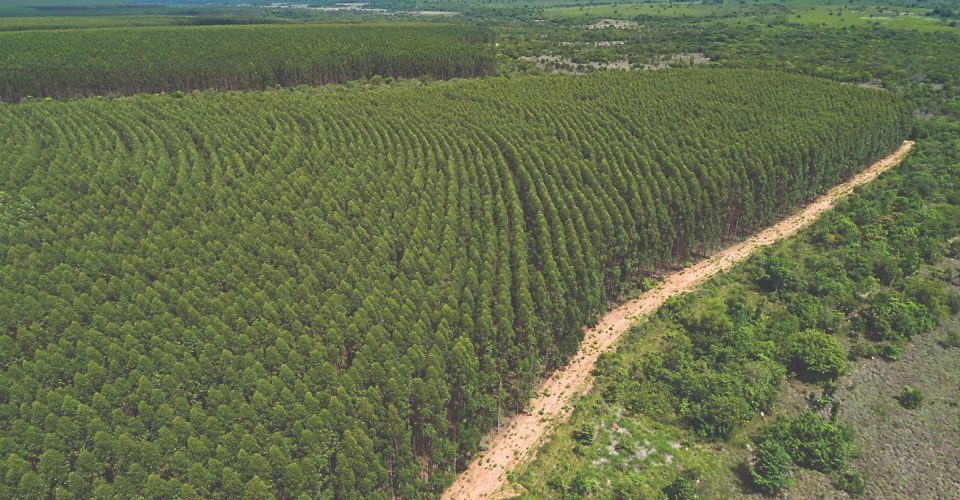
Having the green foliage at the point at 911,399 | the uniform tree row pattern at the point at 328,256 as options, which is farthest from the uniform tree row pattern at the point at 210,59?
the green foliage at the point at 911,399

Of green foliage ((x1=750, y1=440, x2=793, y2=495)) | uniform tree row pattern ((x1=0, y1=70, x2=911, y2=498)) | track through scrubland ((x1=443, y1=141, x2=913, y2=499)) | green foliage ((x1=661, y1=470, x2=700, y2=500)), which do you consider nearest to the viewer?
uniform tree row pattern ((x1=0, y1=70, x2=911, y2=498))

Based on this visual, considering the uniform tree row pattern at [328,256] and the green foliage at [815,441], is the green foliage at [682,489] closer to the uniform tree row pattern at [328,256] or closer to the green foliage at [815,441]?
the green foliage at [815,441]

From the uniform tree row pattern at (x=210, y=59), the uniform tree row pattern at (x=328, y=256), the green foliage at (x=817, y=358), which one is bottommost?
the green foliage at (x=817, y=358)

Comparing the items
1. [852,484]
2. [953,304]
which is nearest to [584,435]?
[852,484]

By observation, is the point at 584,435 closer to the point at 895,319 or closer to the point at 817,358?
the point at 817,358

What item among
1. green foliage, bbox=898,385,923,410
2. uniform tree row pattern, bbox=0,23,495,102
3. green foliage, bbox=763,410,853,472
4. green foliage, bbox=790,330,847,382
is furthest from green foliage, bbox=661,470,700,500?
uniform tree row pattern, bbox=0,23,495,102

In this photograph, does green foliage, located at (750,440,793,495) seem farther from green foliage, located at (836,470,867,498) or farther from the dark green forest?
green foliage, located at (836,470,867,498)
